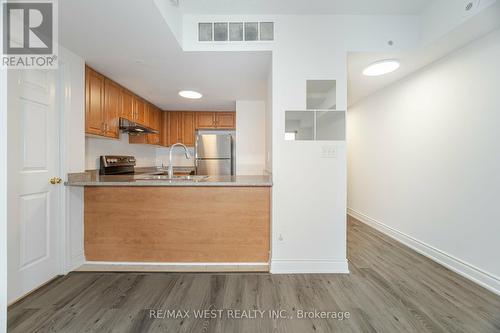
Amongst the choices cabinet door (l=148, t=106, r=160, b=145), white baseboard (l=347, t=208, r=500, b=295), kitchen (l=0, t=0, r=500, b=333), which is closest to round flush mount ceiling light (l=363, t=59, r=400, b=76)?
kitchen (l=0, t=0, r=500, b=333)

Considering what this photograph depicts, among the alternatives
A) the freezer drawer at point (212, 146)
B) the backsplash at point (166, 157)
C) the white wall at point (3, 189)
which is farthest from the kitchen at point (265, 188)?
the backsplash at point (166, 157)

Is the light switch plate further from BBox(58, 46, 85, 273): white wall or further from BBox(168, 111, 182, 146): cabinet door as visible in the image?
BBox(168, 111, 182, 146): cabinet door

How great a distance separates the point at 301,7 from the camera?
1997 mm

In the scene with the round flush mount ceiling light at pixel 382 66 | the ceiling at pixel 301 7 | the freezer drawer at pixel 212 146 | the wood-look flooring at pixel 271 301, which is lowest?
the wood-look flooring at pixel 271 301

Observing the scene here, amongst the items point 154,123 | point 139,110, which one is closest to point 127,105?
point 139,110

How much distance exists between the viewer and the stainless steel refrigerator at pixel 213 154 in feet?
13.8

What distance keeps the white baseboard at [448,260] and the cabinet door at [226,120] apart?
10.9 feet

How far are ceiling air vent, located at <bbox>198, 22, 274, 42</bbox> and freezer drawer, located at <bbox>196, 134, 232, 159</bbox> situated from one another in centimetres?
222

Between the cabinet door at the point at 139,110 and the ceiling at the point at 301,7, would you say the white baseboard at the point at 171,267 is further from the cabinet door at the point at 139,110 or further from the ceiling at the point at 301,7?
the ceiling at the point at 301,7

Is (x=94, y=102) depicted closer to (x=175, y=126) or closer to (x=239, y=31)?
(x=239, y=31)

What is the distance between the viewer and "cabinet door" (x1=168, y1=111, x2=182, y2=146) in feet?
14.9

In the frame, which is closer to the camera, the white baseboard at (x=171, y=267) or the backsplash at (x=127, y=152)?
the white baseboard at (x=171, y=267)

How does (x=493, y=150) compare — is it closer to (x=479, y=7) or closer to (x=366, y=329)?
(x=479, y=7)

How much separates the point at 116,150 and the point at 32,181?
1695 mm
